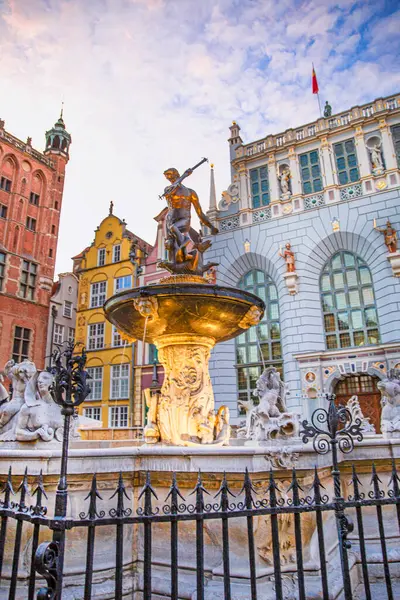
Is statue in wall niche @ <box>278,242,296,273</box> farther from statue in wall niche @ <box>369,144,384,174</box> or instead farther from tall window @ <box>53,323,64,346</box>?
tall window @ <box>53,323,64,346</box>

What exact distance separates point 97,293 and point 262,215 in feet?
43.6

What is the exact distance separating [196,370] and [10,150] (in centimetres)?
2844

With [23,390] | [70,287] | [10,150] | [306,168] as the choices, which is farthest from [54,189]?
[23,390]

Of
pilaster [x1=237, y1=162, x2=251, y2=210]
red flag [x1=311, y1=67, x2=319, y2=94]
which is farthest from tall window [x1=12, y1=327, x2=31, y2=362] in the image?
red flag [x1=311, y1=67, x2=319, y2=94]

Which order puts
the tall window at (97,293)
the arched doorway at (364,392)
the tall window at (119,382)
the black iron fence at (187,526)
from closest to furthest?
the black iron fence at (187,526) → the arched doorway at (364,392) → the tall window at (119,382) → the tall window at (97,293)

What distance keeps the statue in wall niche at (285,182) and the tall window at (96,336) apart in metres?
14.8

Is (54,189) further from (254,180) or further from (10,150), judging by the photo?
(254,180)

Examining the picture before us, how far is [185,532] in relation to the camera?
15.6 ft

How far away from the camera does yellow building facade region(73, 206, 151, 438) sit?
27.2 metres

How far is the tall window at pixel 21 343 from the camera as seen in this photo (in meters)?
27.8

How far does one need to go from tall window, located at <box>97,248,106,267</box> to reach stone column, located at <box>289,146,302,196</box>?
47.5 ft

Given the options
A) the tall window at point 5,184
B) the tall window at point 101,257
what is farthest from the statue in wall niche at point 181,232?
the tall window at point 5,184

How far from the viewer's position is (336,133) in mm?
23375

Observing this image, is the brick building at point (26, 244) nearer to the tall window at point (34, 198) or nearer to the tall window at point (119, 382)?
the tall window at point (34, 198)
